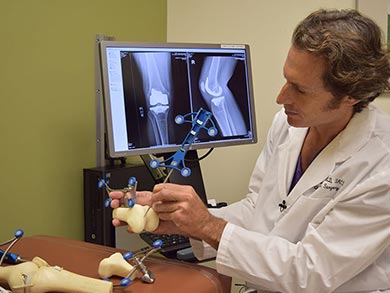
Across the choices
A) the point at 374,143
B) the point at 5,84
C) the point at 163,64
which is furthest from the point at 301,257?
the point at 5,84

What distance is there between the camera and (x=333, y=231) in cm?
113

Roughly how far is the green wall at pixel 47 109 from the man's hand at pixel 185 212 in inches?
25.4

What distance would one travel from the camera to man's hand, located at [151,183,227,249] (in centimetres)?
110

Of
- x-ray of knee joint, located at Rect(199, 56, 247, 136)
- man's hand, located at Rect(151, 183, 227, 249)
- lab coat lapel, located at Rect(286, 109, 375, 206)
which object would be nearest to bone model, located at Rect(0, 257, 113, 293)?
man's hand, located at Rect(151, 183, 227, 249)

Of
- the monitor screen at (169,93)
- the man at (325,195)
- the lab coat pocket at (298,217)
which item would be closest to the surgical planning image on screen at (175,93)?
the monitor screen at (169,93)

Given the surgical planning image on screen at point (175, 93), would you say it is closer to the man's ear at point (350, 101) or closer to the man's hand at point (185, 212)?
the man's hand at point (185, 212)

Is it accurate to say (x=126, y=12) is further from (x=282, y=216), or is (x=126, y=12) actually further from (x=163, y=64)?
(x=282, y=216)

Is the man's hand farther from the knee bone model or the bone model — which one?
the bone model

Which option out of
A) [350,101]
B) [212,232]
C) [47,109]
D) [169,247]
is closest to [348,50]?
[350,101]

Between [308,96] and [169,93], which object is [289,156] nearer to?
[308,96]

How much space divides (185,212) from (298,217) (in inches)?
12.6

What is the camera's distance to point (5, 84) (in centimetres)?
152

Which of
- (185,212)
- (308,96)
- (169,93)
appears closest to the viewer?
(185,212)

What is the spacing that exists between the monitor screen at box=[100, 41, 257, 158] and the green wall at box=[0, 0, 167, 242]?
0.93ft
